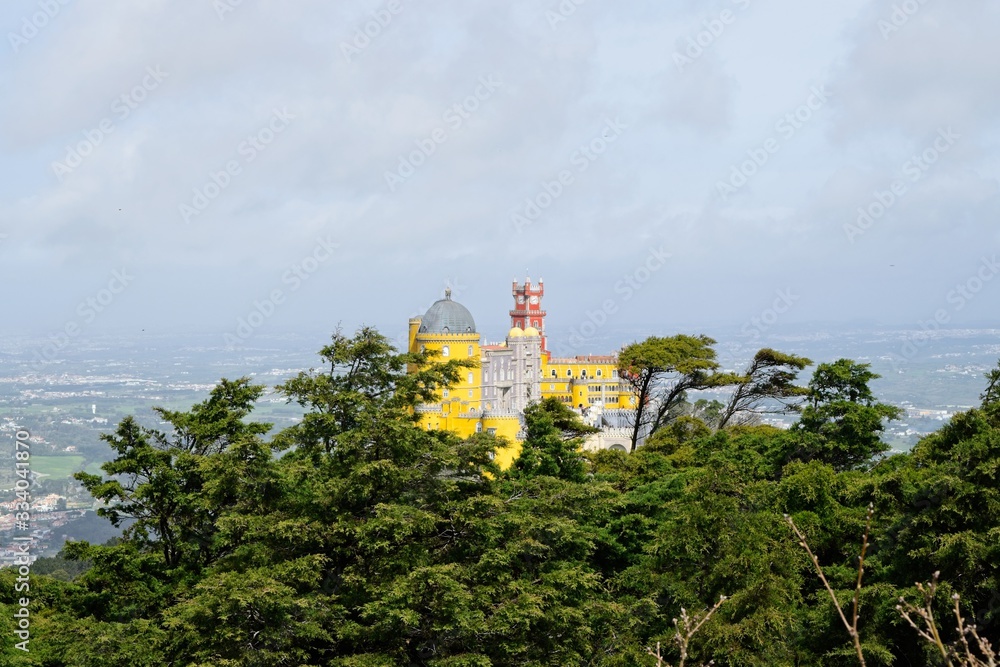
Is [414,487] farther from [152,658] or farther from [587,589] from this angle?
[152,658]

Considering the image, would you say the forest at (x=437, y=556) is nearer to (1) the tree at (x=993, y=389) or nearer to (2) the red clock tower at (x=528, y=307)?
(1) the tree at (x=993, y=389)

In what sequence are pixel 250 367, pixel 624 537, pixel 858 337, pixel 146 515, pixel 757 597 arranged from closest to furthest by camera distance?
1. pixel 757 597
2. pixel 146 515
3. pixel 624 537
4. pixel 250 367
5. pixel 858 337

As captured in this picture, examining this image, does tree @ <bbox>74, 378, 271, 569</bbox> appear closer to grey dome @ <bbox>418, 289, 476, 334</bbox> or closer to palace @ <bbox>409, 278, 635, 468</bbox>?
palace @ <bbox>409, 278, 635, 468</bbox>

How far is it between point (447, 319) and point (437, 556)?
1325 inches

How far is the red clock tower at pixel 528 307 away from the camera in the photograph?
3046 inches

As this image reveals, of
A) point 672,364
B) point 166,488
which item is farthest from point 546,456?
point 672,364

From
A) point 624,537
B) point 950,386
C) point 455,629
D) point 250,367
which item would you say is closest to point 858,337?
point 950,386

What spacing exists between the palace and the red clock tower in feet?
13.5

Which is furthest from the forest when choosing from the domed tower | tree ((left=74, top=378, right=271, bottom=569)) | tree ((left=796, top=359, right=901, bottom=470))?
the domed tower

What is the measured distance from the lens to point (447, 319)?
5044cm

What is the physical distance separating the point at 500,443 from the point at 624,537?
18.7ft

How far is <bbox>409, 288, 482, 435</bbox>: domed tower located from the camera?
1941 inches

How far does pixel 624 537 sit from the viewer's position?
22938 mm

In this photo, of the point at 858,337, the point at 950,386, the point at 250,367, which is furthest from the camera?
the point at 858,337
